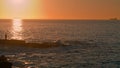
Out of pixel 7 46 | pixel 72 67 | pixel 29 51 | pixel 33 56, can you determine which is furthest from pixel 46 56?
pixel 7 46

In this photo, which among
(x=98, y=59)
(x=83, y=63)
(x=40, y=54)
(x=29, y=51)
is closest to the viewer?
(x=83, y=63)

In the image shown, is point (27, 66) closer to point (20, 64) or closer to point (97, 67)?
point (20, 64)

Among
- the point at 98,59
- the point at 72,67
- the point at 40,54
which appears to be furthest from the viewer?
the point at 40,54

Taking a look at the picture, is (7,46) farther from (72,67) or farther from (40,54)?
(72,67)

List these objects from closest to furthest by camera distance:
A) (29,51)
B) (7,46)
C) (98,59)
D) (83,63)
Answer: (83,63) < (98,59) < (29,51) < (7,46)

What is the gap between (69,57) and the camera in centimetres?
6347

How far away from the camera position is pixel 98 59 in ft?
→ 200

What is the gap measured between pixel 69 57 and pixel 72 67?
11557mm

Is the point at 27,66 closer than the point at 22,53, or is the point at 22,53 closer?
the point at 27,66

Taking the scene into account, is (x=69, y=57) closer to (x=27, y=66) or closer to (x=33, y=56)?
(x=33, y=56)

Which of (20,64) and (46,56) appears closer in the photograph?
(20,64)

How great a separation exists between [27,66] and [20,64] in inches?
83.4

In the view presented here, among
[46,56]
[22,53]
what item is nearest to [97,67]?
[46,56]

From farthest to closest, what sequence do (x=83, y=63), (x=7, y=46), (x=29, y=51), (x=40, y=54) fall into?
(x=7, y=46) → (x=29, y=51) → (x=40, y=54) → (x=83, y=63)
